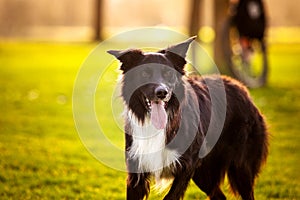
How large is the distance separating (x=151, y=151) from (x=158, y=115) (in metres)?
0.36

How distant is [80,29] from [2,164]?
4191 cm

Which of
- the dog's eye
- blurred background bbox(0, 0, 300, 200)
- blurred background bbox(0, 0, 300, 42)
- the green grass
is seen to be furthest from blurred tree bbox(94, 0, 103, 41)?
the dog's eye

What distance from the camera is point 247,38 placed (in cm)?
1794

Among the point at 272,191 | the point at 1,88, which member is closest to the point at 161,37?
the point at 1,88

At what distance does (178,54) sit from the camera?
6.38 metres

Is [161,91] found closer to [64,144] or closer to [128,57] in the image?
[128,57]

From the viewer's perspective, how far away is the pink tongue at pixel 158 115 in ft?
20.2

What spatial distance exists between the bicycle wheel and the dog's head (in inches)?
448

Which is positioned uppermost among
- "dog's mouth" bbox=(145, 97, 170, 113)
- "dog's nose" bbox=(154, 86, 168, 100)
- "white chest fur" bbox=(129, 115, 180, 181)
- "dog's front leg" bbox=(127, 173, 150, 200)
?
"dog's nose" bbox=(154, 86, 168, 100)

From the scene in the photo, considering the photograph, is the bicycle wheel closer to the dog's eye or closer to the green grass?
the green grass

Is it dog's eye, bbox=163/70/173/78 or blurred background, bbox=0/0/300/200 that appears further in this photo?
blurred background, bbox=0/0/300/200

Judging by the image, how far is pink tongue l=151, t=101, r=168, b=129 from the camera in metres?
6.16

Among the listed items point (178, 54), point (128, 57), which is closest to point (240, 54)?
point (178, 54)

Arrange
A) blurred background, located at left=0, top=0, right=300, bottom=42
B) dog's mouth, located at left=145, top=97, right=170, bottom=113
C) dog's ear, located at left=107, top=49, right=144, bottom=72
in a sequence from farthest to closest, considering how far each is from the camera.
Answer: blurred background, located at left=0, top=0, right=300, bottom=42
dog's ear, located at left=107, top=49, right=144, bottom=72
dog's mouth, located at left=145, top=97, right=170, bottom=113
